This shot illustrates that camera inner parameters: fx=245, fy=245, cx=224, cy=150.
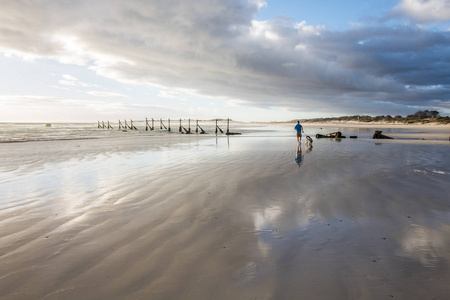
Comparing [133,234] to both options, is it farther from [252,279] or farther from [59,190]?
[59,190]

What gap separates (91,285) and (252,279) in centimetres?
202

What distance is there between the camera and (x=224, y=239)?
4297mm

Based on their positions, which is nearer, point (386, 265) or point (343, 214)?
point (386, 265)

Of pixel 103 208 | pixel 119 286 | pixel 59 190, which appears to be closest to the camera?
pixel 119 286

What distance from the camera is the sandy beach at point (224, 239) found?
3016 mm

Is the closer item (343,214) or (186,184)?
(343,214)

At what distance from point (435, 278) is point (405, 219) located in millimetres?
2360

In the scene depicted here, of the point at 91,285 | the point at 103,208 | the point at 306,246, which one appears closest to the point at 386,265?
the point at 306,246

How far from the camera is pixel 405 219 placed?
521cm

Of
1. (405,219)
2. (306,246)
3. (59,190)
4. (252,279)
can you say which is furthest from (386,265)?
(59,190)

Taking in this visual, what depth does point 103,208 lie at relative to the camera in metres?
5.95

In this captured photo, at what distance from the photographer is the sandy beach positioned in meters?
3.02

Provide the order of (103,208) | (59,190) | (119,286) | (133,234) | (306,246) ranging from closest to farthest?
(119,286) → (306,246) → (133,234) → (103,208) → (59,190)

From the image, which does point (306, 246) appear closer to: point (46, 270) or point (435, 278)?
point (435, 278)
